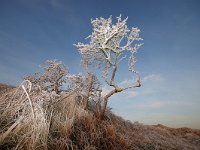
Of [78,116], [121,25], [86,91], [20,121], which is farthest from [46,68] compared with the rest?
[20,121]

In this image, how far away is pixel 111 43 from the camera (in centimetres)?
1366

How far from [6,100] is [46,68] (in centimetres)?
768

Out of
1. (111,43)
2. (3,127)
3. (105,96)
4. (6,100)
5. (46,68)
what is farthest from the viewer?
(46,68)

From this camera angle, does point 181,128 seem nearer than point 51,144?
No

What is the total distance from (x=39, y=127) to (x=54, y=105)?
1.78 metres

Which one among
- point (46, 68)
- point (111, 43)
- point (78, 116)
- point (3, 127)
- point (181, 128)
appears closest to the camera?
point (3, 127)

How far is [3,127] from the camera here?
6781mm

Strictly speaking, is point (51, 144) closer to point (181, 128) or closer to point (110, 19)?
point (110, 19)

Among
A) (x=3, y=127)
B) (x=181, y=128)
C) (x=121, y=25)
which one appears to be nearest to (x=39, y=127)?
(x=3, y=127)

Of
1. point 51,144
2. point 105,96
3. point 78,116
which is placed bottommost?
point 51,144

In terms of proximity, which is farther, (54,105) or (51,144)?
(54,105)

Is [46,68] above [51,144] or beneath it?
above

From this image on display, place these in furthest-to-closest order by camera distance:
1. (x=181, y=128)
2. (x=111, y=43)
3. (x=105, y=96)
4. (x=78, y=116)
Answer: (x=181, y=128) < (x=111, y=43) < (x=105, y=96) < (x=78, y=116)

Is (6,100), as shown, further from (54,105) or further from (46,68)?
(46,68)
